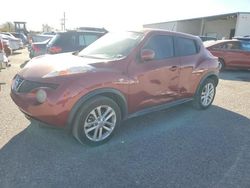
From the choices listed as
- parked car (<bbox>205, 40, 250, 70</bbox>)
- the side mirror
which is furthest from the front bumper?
parked car (<bbox>205, 40, 250, 70</bbox>)

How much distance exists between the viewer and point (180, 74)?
16.2 ft

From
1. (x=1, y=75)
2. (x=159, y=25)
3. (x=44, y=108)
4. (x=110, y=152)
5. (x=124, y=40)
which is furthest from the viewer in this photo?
(x=159, y=25)

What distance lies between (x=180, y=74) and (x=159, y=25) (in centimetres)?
3831

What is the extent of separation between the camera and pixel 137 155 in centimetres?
365

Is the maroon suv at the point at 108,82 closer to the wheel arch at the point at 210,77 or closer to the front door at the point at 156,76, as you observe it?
the front door at the point at 156,76

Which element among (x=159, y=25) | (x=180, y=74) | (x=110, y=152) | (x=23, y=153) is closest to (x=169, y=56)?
(x=180, y=74)

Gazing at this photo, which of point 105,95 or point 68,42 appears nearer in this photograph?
point 105,95

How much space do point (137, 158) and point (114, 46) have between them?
1922mm

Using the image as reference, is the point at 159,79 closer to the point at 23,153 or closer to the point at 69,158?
the point at 69,158

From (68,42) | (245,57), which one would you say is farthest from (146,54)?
(245,57)

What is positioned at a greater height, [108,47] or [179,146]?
[108,47]

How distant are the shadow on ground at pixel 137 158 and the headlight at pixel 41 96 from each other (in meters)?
0.75

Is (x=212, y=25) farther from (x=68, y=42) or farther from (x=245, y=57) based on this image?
(x=68, y=42)

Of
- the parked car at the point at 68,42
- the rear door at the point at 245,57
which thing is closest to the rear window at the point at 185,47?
the parked car at the point at 68,42
